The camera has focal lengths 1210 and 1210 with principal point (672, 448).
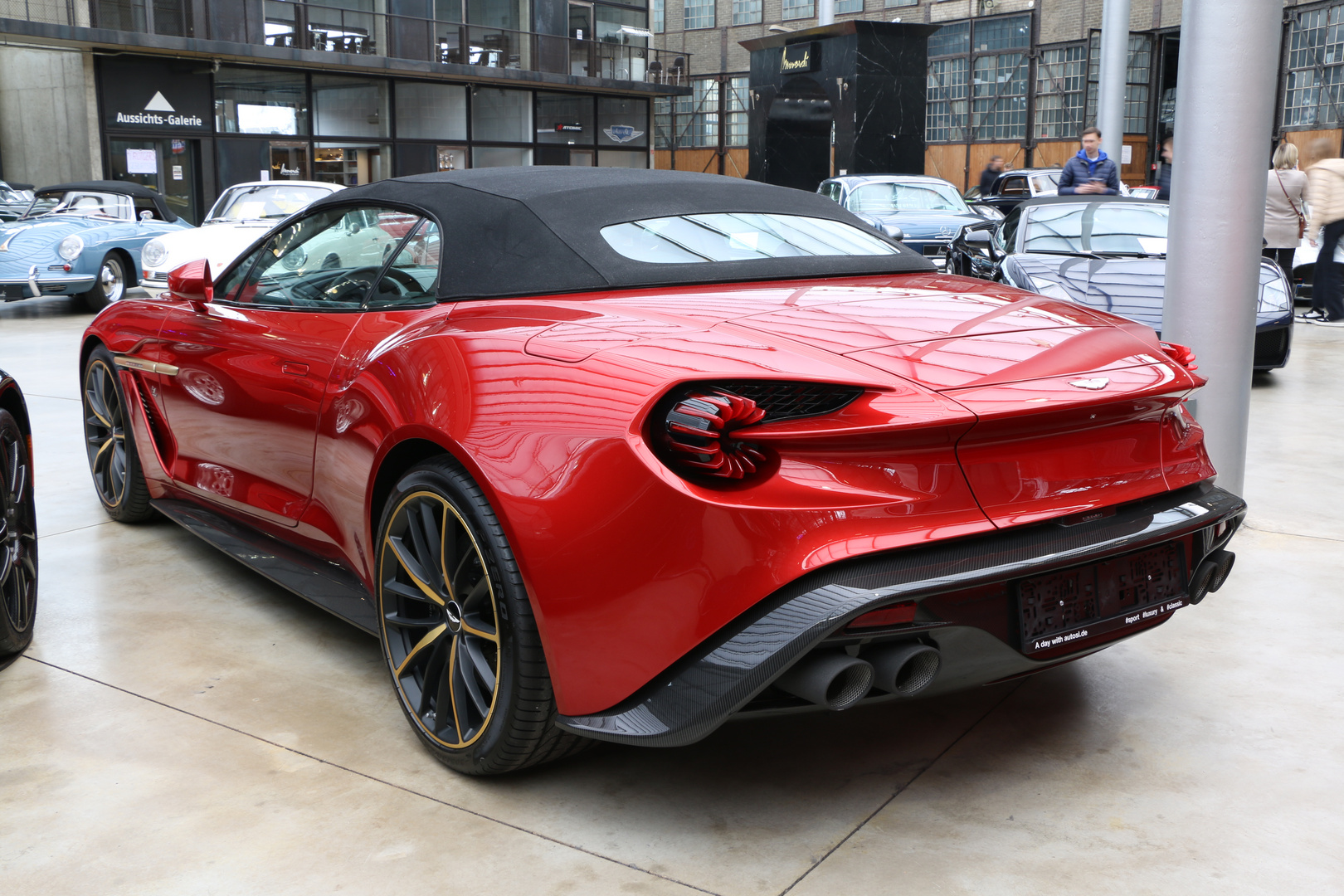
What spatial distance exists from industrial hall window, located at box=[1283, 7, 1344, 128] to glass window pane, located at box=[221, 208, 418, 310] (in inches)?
1220

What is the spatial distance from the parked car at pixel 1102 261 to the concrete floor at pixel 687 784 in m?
4.07

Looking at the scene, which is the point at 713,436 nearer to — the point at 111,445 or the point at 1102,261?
the point at 111,445

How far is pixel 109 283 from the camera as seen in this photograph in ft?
43.5

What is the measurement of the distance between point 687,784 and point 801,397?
984 millimetres

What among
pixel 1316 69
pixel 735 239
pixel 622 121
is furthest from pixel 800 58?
pixel 735 239

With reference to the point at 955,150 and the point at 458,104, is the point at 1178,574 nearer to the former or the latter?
the point at 458,104

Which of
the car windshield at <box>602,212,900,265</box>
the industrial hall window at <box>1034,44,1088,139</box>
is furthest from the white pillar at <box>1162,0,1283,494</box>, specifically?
the industrial hall window at <box>1034,44,1088,139</box>

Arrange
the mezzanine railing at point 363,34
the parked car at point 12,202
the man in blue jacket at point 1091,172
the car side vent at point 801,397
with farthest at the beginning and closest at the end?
the mezzanine railing at point 363,34
the parked car at point 12,202
the man in blue jacket at point 1091,172
the car side vent at point 801,397

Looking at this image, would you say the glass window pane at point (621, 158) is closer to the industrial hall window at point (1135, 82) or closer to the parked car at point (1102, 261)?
the industrial hall window at point (1135, 82)

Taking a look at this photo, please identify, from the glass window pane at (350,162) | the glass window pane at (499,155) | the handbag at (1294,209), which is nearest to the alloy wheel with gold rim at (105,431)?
the handbag at (1294,209)

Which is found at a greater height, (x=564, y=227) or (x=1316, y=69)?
(x=1316, y=69)

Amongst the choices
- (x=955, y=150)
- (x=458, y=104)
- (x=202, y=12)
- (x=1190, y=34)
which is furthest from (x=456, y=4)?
(x=1190, y=34)

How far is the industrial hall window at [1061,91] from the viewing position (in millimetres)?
35906

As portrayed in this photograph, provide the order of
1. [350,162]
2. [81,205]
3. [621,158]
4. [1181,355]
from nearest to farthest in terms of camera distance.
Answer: [1181,355] < [81,205] < [350,162] < [621,158]
